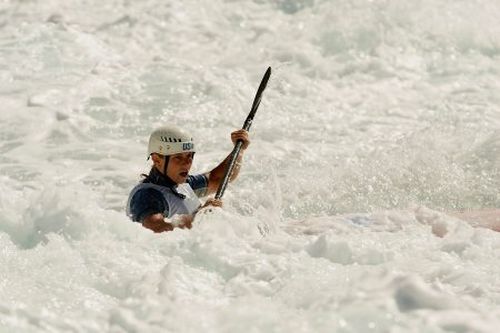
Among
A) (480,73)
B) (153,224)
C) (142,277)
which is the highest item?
(142,277)

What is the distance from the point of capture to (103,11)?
11.7m

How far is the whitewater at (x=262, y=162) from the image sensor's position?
342cm

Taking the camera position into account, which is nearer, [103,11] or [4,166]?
[4,166]

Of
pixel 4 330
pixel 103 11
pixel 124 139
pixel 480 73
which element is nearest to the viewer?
pixel 4 330

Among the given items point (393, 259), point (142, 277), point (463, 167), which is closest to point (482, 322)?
point (393, 259)

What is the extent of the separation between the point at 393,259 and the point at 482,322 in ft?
2.24

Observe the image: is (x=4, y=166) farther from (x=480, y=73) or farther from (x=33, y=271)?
(x=480, y=73)

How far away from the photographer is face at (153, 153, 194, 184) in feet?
17.1

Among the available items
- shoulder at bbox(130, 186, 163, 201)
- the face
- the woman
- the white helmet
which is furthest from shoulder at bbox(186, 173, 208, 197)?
shoulder at bbox(130, 186, 163, 201)

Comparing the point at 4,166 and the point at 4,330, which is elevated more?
the point at 4,330

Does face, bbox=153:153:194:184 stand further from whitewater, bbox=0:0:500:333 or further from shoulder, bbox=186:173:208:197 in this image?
whitewater, bbox=0:0:500:333

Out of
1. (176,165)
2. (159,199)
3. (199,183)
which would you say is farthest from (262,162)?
(159,199)

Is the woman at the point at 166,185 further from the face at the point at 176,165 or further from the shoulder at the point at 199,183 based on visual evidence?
Answer: the shoulder at the point at 199,183

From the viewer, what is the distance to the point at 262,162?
786 cm
